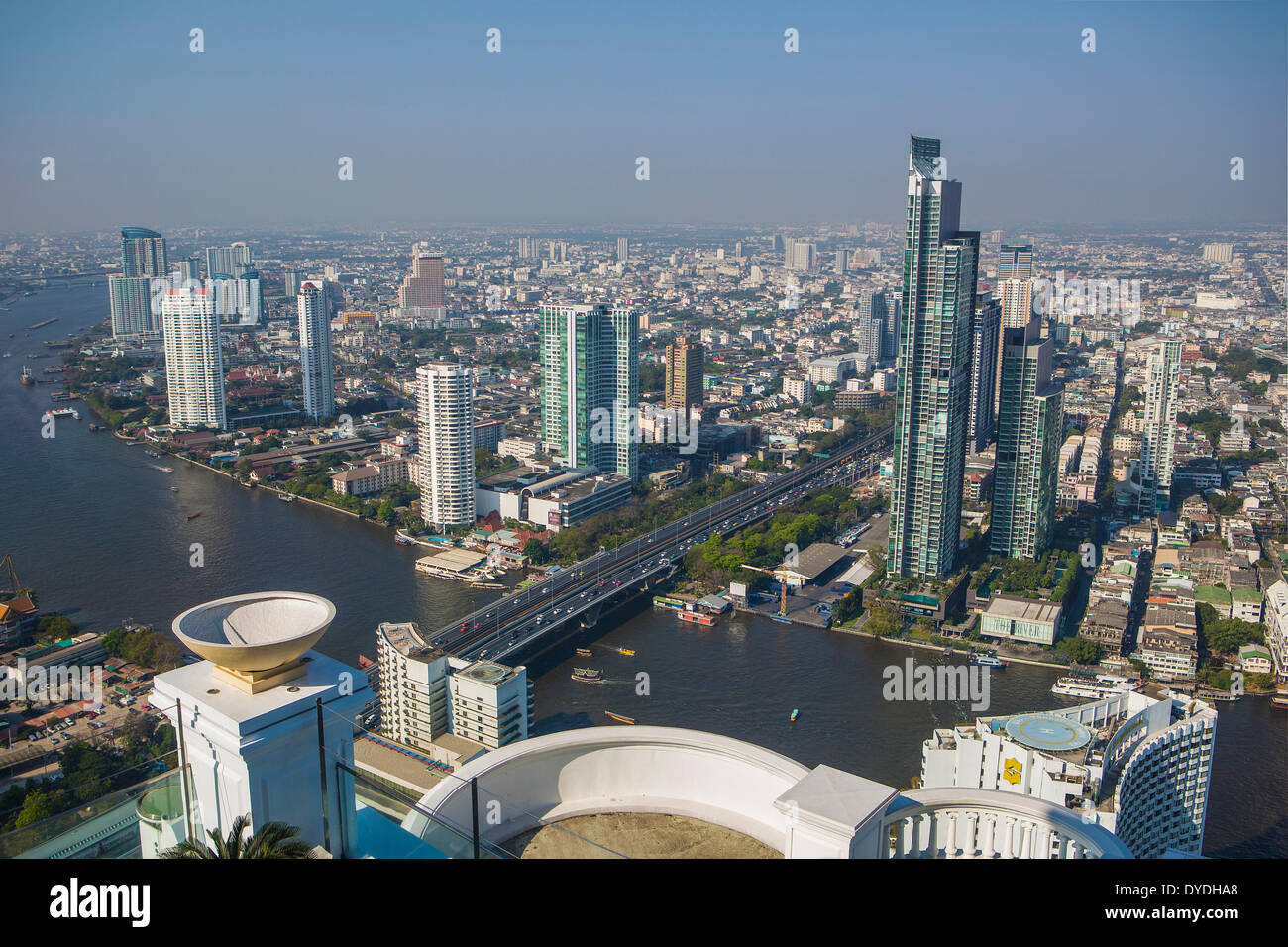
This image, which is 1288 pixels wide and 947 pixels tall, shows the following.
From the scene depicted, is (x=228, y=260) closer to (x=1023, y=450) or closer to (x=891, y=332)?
(x=891, y=332)

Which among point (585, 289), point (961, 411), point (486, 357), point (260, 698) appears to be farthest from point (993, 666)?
point (585, 289)

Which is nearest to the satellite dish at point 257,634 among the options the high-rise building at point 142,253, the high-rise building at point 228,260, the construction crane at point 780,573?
the construction crane at point 780,573

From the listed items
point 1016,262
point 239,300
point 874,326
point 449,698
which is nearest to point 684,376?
point 874,326

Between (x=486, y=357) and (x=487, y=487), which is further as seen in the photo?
(x=486, y=357)

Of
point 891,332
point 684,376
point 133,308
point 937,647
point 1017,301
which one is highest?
point 1017,301

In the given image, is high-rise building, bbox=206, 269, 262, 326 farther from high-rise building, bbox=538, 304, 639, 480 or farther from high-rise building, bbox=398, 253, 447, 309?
high-rise building, bbox=538, 304, 639, 480

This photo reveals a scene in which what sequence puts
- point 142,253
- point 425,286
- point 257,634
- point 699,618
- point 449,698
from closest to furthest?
point 257,634
point 449,698
point 699,618
point 142,253
point 425,286

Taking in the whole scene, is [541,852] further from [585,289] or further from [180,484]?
[585,289]
